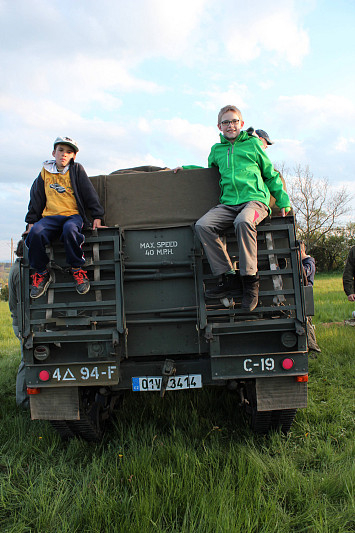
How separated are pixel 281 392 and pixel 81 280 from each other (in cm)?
196

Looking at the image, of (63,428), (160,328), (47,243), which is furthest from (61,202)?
(63,428)

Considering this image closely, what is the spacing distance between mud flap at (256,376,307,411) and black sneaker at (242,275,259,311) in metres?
0.67

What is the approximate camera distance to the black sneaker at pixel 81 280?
11.4 feet

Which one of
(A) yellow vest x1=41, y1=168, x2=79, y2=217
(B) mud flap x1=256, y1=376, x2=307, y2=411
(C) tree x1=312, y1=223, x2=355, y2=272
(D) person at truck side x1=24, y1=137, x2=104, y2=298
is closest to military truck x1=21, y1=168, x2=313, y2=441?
(B) mud flap x1=256, y1=376, x2=307, y2=411

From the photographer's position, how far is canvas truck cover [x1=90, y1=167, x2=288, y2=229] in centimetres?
413

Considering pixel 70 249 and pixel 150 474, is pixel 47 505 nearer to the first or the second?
pixel 150 474

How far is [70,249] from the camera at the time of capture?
3422mm

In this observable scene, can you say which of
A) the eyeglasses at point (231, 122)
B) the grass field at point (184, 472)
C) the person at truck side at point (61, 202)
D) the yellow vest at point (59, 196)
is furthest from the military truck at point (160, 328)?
the eyeglasses at point (231, 122)

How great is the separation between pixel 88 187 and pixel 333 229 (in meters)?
41.9

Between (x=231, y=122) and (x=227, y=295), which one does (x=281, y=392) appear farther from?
(x=231, y=122)

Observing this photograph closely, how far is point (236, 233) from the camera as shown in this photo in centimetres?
344

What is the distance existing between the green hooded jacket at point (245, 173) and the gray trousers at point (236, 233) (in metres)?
0.21

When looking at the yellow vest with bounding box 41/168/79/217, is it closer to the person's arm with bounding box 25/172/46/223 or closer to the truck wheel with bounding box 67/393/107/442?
the person's arm with bounding box 25/172/46/223

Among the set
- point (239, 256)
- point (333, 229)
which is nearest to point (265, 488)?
point (239, 256)
